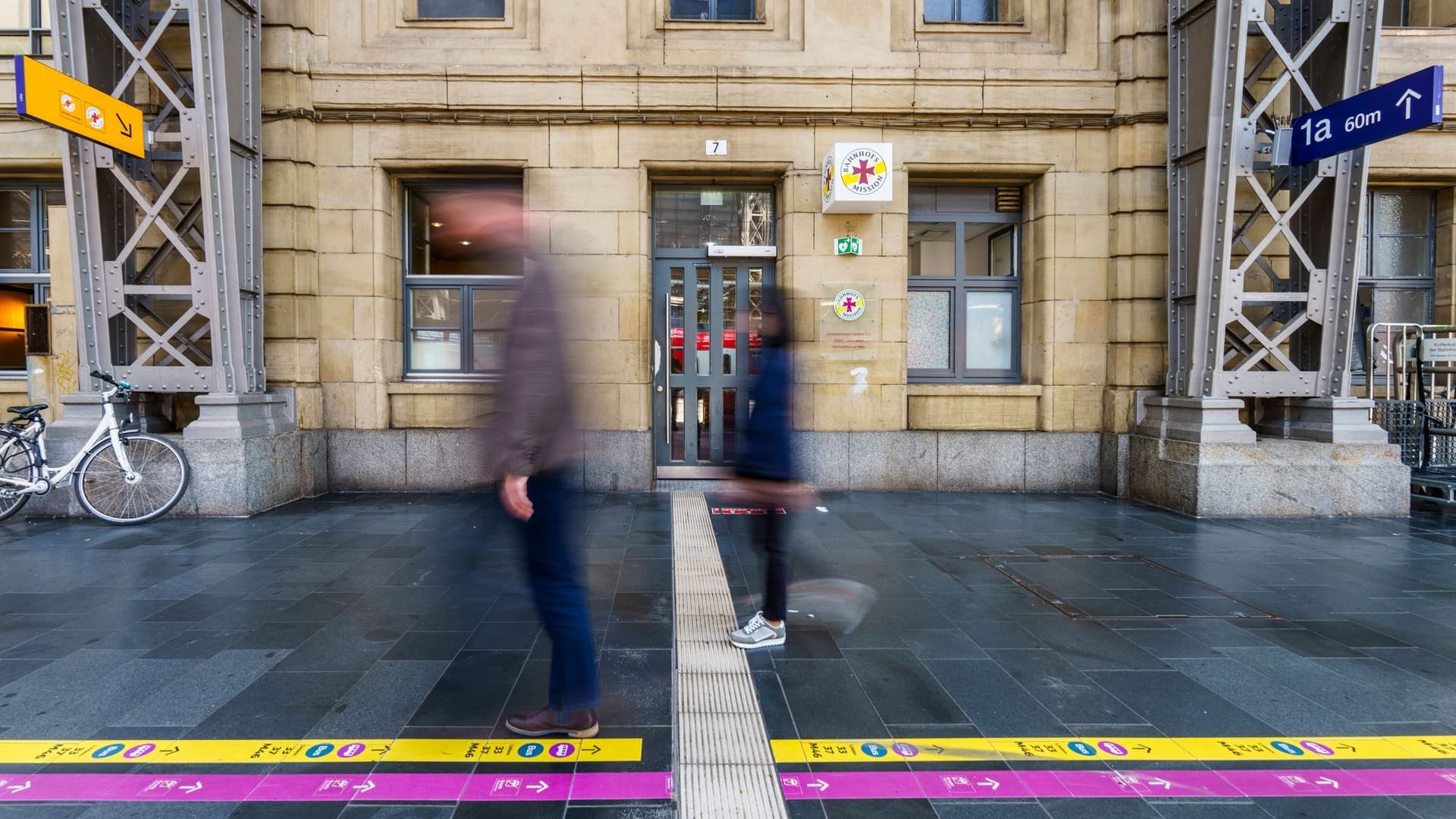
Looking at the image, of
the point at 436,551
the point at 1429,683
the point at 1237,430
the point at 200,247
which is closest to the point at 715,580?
the point at 436,551

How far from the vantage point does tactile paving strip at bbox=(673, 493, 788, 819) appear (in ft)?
8.57

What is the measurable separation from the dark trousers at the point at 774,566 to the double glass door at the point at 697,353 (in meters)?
5.15

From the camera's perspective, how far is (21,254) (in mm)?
9164

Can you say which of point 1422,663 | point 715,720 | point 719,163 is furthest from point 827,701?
point 719,163

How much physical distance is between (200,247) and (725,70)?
22.4ft

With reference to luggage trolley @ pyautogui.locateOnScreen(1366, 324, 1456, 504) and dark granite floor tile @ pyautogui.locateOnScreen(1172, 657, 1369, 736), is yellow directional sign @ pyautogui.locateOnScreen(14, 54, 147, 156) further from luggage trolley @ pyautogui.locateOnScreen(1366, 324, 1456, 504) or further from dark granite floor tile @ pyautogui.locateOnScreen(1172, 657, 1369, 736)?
luggage trolley @ pyautogui.locateOnScreen(1366, 324, 1456, 504)

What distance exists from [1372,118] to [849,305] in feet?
17.6

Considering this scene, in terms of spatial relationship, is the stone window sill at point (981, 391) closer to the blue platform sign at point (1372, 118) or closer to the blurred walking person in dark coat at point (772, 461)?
the blue platform sign at point (1372, 118)

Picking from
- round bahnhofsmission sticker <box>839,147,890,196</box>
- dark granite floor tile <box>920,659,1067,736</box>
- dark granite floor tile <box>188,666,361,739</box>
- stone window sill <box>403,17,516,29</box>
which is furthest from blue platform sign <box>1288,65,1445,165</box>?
stone window sill <box>403,17,516,29</box>

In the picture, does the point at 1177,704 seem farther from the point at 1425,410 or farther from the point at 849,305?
the point at 1425,410

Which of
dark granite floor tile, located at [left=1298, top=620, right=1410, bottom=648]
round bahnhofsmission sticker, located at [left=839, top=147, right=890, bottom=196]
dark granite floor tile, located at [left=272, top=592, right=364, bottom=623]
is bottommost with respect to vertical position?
dark granite floor tile, located at [left=1298, top=620, right=1410, bottom=648]

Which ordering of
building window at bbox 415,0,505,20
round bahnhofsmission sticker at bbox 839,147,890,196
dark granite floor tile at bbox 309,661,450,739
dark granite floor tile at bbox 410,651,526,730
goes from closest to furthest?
1. dark granite floor tile at bbox 309,661,450,739
2. dark granite floor tile at bbox 410,651,526,730
3. round bahnhofsmission sticker at bbox 839,147,890,196
4. building window at bbox 415,0,505,20

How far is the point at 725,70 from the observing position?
873 centimetres

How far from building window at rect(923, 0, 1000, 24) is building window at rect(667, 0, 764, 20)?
2407 mm
